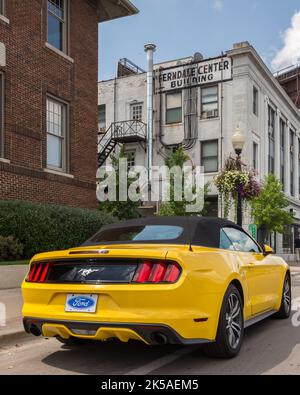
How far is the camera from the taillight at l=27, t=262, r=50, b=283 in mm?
5555

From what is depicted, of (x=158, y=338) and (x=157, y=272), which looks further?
(x=157, y=272)

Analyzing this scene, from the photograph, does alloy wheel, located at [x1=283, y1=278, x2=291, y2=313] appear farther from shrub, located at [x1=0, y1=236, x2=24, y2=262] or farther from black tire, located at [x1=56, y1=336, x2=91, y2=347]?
shrub, located at [x1=0, y1=236, x2=24, y2=262]

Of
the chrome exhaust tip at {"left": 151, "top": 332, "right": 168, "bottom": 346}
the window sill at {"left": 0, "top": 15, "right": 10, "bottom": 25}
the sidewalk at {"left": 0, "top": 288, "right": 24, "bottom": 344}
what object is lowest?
the sidewalk at {"left": 0, "top": 288, "right": 24, "bottom": 344}

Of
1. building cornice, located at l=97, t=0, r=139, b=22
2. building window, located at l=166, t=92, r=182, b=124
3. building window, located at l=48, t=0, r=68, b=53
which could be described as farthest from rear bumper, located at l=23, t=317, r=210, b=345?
building window, located at l=166, t=92, r=182, b=124

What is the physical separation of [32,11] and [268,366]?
13.1 m

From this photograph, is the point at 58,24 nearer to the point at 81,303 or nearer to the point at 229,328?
the point at 81,303

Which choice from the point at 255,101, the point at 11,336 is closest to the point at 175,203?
the point at 255,101

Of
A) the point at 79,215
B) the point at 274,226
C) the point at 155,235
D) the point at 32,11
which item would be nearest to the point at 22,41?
the point at 32,11

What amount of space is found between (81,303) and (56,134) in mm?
11907

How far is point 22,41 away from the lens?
14.8 meters

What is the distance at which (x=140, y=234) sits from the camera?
629 centimetres

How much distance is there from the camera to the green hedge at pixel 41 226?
40.4 feet

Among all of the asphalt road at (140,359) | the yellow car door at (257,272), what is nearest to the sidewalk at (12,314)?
the asphalt road at (140,359)

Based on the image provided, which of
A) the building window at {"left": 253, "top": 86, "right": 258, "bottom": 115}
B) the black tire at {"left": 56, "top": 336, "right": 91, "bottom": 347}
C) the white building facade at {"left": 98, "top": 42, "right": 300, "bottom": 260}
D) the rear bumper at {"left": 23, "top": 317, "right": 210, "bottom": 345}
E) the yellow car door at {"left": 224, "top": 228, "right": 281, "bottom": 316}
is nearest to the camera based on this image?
the rear bumper at {"left": 23, "top": 317, "right": 210, "bottom": 345}
